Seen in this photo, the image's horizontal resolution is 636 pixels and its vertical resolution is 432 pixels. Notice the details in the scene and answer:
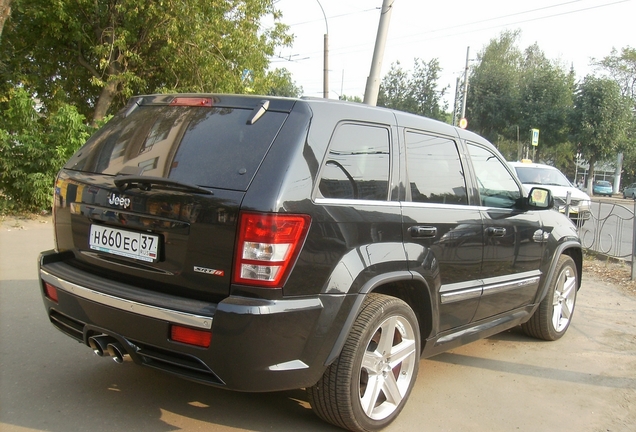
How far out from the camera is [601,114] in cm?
3734

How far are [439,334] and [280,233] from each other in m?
1.58

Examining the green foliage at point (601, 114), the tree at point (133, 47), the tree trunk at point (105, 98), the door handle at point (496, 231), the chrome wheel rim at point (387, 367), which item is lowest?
the chrome wheel rim at point (387, 367)

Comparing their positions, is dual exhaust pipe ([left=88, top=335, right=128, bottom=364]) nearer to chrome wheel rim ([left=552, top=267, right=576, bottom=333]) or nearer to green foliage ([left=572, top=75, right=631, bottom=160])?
chrome wheel rim ([left=552, top=267, right=576, bottom=333])

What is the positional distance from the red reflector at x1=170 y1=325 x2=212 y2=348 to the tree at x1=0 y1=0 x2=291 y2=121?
1166cm

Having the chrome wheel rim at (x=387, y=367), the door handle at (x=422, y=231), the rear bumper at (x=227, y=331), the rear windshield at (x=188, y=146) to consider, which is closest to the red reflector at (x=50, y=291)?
the rear bumper at (x=227, y=331)

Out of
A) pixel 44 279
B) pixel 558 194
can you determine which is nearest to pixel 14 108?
pixel 44 279

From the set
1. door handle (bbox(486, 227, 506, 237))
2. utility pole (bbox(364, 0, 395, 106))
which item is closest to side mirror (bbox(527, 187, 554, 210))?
door handle (bbox(486, 227, 506, 237))

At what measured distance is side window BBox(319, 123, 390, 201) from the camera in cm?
296

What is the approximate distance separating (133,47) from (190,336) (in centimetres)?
1369

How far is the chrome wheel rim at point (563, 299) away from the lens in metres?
5.30

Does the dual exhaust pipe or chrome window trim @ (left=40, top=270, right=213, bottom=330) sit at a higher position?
chrome window trim @ (left=40, top=270, right=213, bottom=330)

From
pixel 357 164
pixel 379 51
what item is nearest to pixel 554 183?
pixel 379 51

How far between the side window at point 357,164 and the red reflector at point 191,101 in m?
0.76

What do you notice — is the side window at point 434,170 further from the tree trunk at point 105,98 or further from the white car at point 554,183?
the tree trunk at point 105,98
